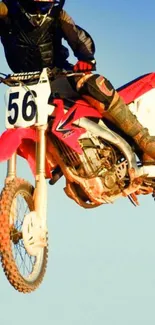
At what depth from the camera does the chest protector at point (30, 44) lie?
12828 millimetres

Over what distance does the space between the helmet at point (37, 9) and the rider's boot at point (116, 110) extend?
957 mm

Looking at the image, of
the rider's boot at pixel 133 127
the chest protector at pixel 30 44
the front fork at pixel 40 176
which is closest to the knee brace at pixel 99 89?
the rider's boot at pixel 133 127

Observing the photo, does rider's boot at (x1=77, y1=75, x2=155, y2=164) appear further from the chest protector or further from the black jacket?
the chest protector

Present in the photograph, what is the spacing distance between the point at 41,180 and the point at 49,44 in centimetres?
182

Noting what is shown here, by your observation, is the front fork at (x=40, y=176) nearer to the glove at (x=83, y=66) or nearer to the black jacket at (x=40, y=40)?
the glove at (x=83, y=66)

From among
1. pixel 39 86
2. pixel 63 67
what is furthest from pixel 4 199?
pixel 63 67

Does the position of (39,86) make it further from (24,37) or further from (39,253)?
(39,253)

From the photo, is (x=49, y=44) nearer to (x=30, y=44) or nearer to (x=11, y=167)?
(x=30, y=44)

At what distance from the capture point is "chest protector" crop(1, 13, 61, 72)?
12828 mm

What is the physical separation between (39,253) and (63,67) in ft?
8.35

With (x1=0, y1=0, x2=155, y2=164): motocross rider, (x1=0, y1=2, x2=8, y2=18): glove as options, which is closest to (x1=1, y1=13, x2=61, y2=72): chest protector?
(x1=0, y1=0, x2=155, y2=164): motocross rider

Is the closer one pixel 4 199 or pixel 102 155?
A: pixel 4 199

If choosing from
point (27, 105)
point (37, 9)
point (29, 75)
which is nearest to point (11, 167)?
point (27, 105)

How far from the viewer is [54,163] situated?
1322cm
